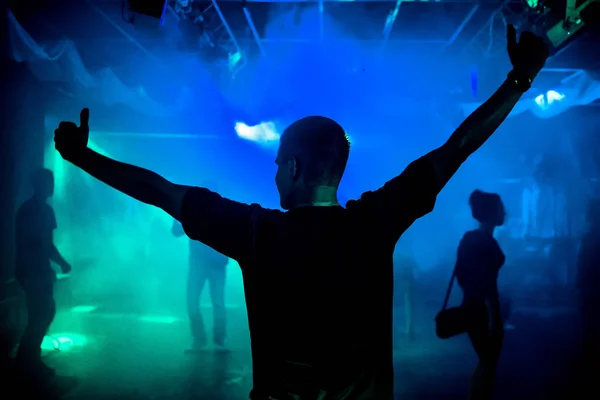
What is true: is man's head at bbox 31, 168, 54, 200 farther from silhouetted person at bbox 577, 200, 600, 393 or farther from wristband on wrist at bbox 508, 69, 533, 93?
silhouetted person at bbox 577, 200, 600, 393

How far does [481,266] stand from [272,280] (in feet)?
11.1

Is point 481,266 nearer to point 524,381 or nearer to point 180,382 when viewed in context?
point 524,381

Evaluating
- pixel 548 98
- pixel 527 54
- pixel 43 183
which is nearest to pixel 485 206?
pixel 527 54

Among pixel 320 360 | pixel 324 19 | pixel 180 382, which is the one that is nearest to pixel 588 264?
pixel 324 19

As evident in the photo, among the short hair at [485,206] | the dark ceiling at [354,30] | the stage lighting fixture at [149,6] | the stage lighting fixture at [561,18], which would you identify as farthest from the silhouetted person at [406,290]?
the stage lighting fixture at [149,6]

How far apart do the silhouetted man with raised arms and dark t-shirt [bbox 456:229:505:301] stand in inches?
118

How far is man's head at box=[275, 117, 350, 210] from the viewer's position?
143cm

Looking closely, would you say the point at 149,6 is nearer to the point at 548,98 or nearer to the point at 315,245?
the point at 315,245

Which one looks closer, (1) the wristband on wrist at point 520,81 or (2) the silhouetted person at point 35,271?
(1) the wristband on wrist at point 520,81

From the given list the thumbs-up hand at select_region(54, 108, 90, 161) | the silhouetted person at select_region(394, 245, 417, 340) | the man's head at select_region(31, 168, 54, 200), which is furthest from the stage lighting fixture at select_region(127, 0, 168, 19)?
the silhouetted person at select_region(394, 245, 417, 340)

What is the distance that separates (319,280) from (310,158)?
410mm

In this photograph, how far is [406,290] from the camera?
751 cm

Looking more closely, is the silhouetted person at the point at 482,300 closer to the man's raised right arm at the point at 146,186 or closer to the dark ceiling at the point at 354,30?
the dark ceiling at the point at 354,30

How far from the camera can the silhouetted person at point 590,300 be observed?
19.1ft
